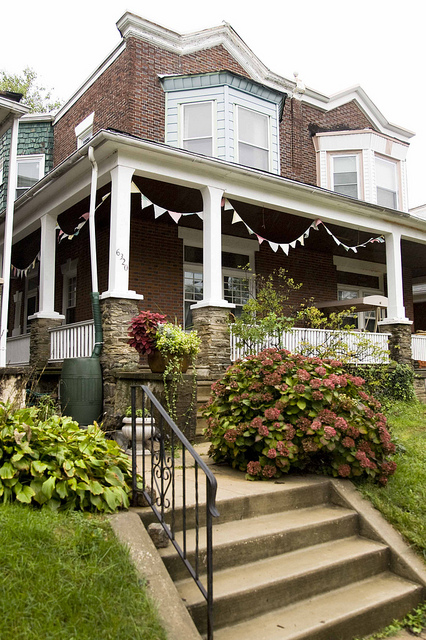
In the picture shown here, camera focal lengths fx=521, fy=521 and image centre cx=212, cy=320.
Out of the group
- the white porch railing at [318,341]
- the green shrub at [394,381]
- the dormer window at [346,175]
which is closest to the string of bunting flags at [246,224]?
the white porch railing at [318,341]

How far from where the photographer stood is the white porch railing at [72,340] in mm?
7977

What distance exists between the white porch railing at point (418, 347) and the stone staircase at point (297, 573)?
8.46 metres

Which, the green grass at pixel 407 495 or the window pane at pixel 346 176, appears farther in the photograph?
the window pane at pixel 346 176

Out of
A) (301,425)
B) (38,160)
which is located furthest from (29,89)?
(301,425)

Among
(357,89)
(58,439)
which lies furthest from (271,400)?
(357,89)

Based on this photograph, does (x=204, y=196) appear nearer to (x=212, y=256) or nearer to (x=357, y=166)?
(x=212, y=256)

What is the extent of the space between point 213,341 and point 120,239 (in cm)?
216

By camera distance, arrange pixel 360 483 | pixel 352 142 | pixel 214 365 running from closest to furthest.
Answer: pixel 360 483 → pixel 214 365 → pixel 352 142

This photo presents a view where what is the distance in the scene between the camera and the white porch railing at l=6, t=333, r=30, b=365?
406 inches

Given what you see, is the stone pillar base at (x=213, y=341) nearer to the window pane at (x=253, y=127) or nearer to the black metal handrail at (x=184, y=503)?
the black metal handrail at (x=184, y=503)

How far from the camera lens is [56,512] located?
3.26 metres

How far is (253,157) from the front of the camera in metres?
11.9

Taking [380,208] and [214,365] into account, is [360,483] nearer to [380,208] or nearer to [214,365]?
[214,365]

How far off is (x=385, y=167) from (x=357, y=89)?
2720 millimetres
